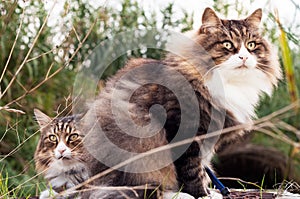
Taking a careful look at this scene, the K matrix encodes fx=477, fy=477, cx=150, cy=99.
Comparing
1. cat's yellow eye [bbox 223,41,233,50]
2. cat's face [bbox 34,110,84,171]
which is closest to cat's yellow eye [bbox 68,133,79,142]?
cat's face [bbox 34,110,84,171]

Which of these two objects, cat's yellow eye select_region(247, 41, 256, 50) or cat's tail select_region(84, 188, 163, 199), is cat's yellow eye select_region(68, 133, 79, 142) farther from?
cat's yellow eye select_region(247, 41, 256, 50)

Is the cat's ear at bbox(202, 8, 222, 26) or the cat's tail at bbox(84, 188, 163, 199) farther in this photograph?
the cat's ear at bbox(202, 8, 222, 26)

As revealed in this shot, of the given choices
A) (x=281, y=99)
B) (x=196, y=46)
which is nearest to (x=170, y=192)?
(x=196, y=46)

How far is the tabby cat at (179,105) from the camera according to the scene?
74.3 inches

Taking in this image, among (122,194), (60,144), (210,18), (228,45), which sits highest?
(210,18)

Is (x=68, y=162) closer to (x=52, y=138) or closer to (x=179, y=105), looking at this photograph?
(x=52, y=138)

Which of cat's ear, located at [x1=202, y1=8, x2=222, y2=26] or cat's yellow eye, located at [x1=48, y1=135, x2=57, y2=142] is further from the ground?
cat's ear, located at [x1=202, y1=8, x2=222, y2=26]

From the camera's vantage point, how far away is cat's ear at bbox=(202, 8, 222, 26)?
2.06m

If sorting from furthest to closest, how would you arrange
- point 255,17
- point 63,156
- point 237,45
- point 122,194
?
1. point 255,17
2. point 237,45
3. point 63,156
4. point 122,194

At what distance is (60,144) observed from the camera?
6.17 ft

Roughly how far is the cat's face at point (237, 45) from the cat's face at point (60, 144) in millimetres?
650

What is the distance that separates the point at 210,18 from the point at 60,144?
0.84 metres

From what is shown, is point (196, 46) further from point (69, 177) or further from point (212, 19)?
point (69, 177)

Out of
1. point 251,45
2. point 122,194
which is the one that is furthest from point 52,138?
point 251,45
